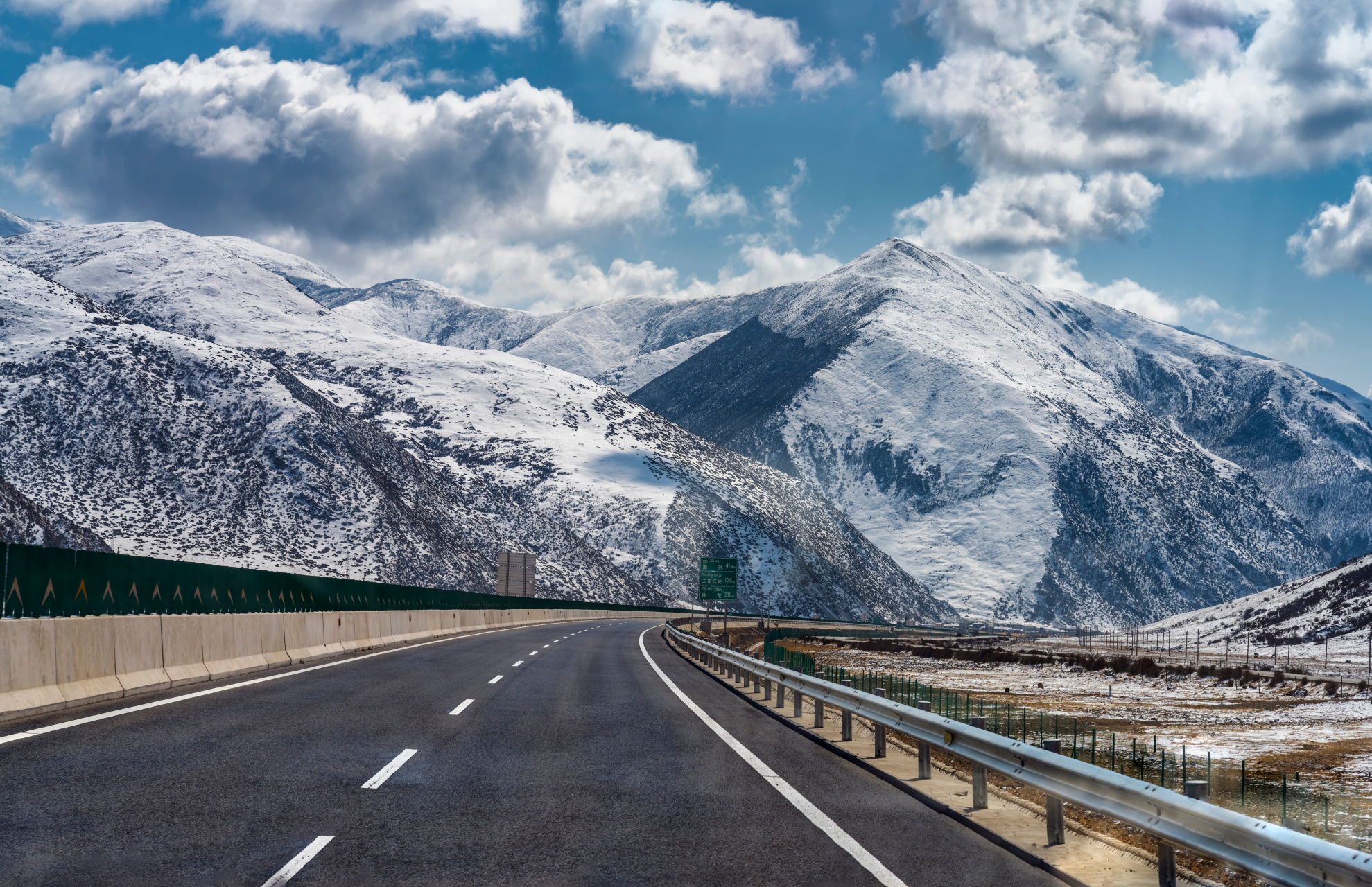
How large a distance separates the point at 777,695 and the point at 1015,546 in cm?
15531

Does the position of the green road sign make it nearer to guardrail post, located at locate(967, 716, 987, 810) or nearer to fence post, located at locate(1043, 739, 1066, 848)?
guardrail post, located at locate(967, 716, 987, 810)

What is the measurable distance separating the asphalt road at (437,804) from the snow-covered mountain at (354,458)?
70462 mm

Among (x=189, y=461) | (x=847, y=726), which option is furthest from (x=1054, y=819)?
(x=189, y=461)

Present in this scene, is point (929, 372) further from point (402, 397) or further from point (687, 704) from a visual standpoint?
point (687, 704)

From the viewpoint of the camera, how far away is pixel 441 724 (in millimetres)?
12852

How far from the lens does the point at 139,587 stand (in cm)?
1700

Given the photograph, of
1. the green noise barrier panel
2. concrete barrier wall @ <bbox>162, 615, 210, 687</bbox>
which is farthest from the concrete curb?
the green noise barrier panel

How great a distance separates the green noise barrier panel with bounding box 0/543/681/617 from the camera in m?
13.3

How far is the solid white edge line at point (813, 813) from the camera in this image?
264 inches

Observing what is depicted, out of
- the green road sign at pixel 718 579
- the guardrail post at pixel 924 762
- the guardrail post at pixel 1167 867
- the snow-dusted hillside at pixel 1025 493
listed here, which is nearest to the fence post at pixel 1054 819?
the guardrail post at pixel 1167 867

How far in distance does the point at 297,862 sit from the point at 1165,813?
15.9 feet

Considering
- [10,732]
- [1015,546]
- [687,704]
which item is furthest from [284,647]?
[1015,546]

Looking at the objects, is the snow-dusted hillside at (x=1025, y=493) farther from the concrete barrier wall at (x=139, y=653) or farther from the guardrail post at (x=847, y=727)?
the concrete barrier wall at (x=139, y=653)

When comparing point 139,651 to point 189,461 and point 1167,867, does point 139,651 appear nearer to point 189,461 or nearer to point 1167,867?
point 1167,867
